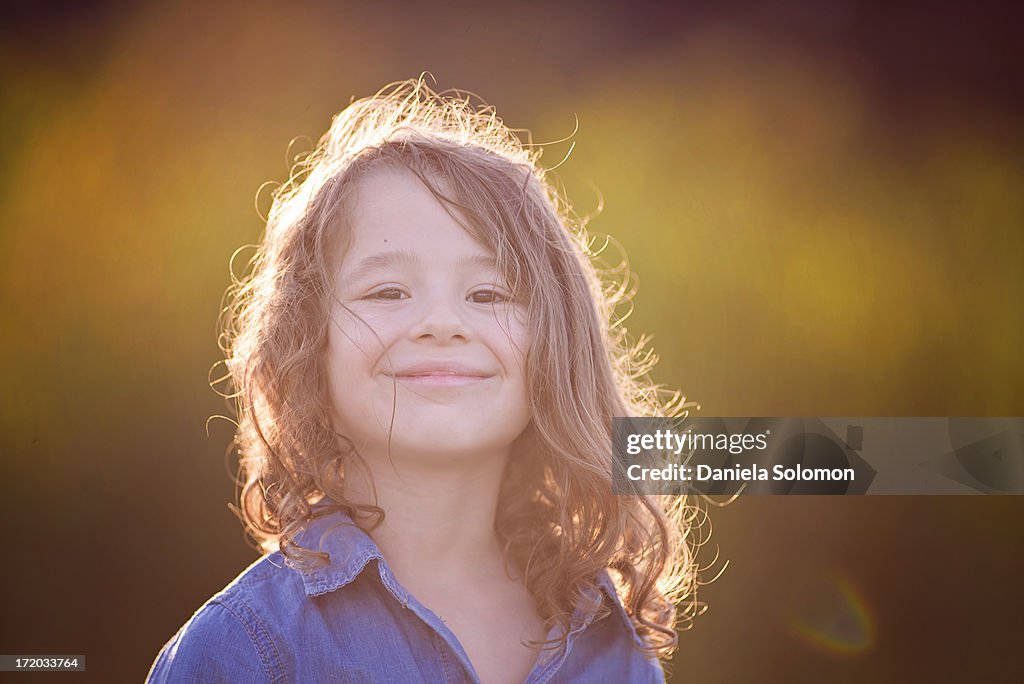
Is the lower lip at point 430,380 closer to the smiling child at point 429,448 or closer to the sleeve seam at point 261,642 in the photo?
the smiling child at point 429,448

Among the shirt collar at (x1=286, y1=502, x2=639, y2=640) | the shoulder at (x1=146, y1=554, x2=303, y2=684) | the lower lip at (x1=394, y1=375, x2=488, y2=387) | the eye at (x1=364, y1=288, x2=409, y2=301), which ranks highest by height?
the eye at (x1=364, y1=288, x2=409, y2=301)

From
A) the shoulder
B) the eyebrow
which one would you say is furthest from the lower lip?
the shoulder

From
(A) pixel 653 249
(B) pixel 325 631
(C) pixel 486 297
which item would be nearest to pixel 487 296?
(C) pixel 486 297

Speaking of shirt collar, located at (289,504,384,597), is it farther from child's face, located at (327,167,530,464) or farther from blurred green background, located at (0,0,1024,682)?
blurred green background, located at (0,0,1024,682)

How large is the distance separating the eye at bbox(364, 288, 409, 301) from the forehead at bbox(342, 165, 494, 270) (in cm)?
4

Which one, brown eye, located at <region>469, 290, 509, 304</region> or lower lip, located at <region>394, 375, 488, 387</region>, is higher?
brown eye, located at <region>469, 290, 509, 304</region>

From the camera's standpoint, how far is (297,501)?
1.11 m

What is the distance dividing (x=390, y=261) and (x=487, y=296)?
4.4 inches

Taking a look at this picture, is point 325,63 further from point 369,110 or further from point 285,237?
point 285,237

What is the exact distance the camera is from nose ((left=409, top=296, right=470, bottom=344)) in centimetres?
104

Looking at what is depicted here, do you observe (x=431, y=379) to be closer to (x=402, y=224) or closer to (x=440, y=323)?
(x=440, y=323)

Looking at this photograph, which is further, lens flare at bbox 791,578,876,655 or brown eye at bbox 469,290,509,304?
lens flare at bbox 791,578,876,655

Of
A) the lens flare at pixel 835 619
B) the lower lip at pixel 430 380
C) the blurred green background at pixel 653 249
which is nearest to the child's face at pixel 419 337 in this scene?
the lower lip at pixel 430 380

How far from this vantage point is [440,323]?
1046 millimetres
